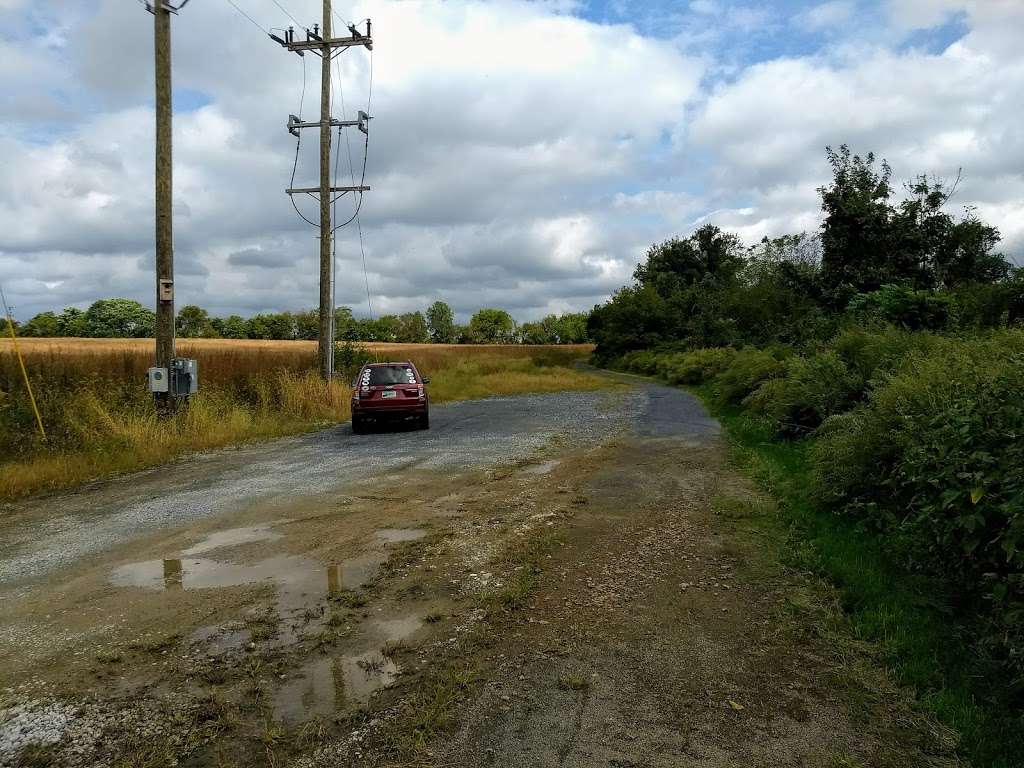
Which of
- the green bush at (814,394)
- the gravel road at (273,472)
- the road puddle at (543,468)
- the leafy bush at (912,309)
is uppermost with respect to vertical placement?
the leafy bush at (912,309)

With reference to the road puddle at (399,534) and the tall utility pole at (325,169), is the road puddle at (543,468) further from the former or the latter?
the tall utility pole at (325,169)

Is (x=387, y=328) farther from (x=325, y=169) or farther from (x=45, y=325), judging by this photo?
(x=325, y=169)

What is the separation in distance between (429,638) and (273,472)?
21.8ft

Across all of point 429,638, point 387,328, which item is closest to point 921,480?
point 429,638

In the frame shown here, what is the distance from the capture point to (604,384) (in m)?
34.8

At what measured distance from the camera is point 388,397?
15445 mm

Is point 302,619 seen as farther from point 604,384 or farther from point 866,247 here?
point 604,384

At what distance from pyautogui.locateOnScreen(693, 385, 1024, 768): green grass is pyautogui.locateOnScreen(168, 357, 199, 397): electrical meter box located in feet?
34.0

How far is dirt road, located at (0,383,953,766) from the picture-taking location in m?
3.12

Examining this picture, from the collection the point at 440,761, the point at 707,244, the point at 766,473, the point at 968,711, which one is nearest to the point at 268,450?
the point at 766,473

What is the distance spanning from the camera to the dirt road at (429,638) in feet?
10.2

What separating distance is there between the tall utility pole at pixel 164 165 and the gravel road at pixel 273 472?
313 centimetres

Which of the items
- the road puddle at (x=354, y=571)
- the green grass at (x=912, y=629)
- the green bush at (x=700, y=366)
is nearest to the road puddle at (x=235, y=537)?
the road puddle at (x=354, y=571)

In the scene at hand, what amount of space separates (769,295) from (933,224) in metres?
8.03
